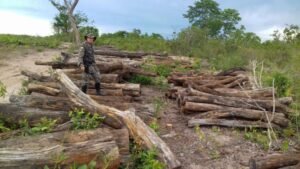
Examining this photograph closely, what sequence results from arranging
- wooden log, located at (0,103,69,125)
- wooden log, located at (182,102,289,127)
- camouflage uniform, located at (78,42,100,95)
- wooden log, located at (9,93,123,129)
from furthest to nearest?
1. camouflage uniform, located at (78,42,100,95)
2. wooden log, located at (182,102,289,127)
3. wooden log, located at (9,93,123,129)
4. wooden log, located at (0,103,69,125)

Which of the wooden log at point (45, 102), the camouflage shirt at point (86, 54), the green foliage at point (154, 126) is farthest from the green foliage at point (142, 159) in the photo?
the camouflage shirt at point (86, 54)

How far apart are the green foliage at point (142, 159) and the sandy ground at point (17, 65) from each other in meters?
7.86

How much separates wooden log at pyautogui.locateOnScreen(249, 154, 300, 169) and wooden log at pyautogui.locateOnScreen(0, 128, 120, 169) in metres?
1.94

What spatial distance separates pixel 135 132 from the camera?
6438 mm

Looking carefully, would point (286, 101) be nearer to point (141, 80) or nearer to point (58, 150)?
point (141, 80)

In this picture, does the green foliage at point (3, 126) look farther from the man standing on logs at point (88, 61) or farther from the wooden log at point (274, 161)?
the wooden log at point (274, 161)

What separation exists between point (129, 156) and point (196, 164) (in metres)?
1.29

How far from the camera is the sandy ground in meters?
14.3

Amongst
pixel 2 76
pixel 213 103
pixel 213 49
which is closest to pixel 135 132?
pixel 213 103

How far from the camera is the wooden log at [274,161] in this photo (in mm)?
5719

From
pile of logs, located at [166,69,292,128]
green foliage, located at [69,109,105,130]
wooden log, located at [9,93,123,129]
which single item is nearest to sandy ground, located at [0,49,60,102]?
wooden log, located at [9,93,123,129]

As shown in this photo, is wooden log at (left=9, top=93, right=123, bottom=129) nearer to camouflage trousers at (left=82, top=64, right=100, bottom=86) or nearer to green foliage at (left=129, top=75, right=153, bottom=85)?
camouflage trousers at (left=82, top=64, right=100, bottom=86)

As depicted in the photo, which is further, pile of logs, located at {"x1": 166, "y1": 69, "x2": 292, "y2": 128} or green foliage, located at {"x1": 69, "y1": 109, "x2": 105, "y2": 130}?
pile of logs, located at {"x1": 166, "y1": 69, "x2": 292, "y2": 128}

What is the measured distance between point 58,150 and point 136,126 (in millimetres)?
1736
